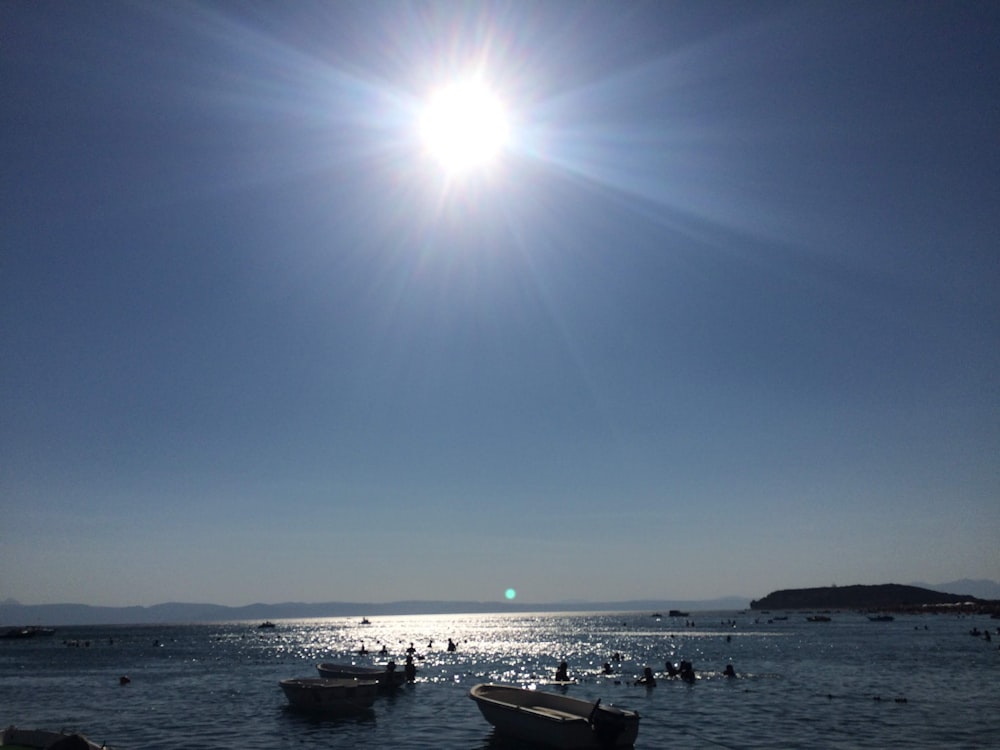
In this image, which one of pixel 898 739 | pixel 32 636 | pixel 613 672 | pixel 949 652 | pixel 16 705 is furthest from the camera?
pixel 32 636

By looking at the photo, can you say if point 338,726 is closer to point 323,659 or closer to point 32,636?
point 323,659

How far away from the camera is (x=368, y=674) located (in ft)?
176

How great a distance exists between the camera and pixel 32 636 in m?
187

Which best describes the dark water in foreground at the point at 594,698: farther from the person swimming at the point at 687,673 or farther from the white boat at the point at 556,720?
the white boat at the point at 556,720

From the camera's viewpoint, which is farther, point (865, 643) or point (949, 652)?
point (865, 643)

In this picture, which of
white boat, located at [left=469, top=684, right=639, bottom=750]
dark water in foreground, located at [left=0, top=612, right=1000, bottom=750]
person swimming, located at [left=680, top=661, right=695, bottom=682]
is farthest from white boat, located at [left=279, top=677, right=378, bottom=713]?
person swimming, located at [left=680, top=661, right=695, bottom=682]

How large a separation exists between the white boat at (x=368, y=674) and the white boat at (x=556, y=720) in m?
18.1

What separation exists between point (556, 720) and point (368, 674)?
2867 centimetres

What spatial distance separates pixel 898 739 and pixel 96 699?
52.2 m

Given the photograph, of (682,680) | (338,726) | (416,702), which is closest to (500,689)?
(338,726)

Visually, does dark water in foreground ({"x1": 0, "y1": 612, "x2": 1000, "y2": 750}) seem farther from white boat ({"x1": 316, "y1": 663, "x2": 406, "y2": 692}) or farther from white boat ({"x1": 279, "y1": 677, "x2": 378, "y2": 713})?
white boat ({"x1": 316, "y1": 663, "x2": 406, "y2": 692})

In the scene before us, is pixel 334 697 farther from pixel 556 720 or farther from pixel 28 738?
pixel 28 738

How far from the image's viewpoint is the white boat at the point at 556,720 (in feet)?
91.5

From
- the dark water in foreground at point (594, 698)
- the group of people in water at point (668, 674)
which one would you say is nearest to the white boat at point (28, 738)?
the dark water in foreground at point (594, 698)
